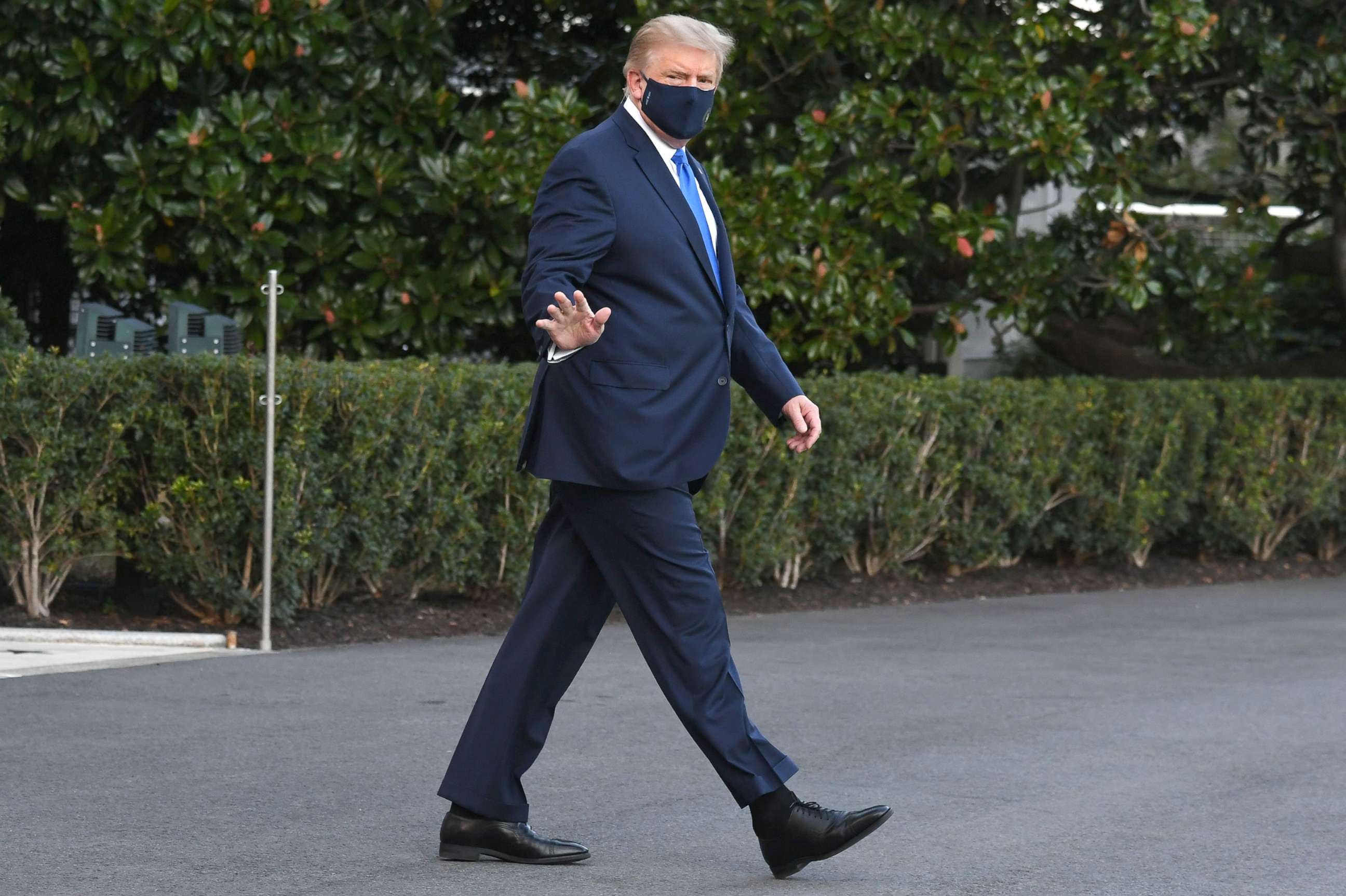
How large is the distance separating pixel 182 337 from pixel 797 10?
4.50 meters

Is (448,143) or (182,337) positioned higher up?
(448,143)

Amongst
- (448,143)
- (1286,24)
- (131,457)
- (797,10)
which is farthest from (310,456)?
(1286,24)

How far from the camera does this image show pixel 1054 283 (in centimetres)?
1265

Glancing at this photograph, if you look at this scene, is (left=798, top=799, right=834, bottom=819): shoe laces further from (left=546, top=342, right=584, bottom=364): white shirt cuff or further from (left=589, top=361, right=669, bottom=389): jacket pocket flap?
(left=546, top=342, right=584, bottom=364): white shirt cuff

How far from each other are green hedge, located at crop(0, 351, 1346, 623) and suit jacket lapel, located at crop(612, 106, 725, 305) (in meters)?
4.33

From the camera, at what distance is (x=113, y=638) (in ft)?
26.6

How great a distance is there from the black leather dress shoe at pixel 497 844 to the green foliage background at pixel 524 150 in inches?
257

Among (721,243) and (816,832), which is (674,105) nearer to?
(721,243)

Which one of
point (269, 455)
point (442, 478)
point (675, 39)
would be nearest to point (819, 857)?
point (675, 39)

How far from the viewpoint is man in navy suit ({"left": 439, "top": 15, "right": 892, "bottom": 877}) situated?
4234 mm

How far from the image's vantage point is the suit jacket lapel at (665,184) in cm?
434

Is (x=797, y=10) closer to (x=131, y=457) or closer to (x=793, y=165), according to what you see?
(x=793, y=165)

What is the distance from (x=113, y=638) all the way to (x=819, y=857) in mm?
4713

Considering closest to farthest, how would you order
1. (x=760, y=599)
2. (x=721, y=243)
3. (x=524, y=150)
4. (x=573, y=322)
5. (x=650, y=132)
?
(x=573, y=322), (x=650, y=132), (x=721, y=243), (x=760, y=599), (x=524, y=150)
